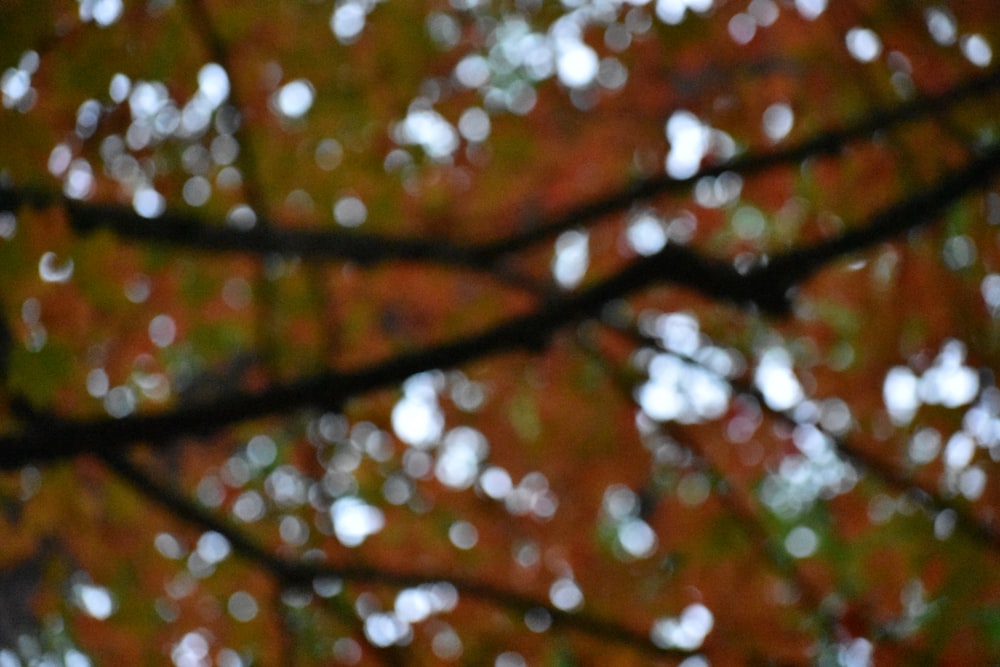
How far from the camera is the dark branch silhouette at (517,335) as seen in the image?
97.7 inches

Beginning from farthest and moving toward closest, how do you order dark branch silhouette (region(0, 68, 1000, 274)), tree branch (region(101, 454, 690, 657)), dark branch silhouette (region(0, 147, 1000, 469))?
1. dark branch silhouette (region(0, 68, 1000, 274))
2. tree branch (region(101, 454, 690, 657))
3. dark branch silhouette (region(0, 147, 1000, 469))

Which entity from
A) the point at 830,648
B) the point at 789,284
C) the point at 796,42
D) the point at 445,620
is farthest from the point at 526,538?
the point at 789,284

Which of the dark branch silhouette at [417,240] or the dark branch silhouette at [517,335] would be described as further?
the dark branch silhouette at [417,240]

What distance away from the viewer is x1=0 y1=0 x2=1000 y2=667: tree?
10.7 ft

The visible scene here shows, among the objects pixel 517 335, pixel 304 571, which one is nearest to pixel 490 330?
pixel 517 335

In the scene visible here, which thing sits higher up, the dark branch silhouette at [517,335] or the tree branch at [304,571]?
the dark branch silhouette at [517,335]

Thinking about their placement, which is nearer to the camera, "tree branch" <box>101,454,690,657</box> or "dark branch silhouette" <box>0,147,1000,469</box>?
"dark branch silhouette" <box>0,147,1000,469</box>

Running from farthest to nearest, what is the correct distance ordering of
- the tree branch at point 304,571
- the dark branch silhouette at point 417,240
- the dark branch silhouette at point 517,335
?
the dark branch silhouette at point 417,240
the tree branch at point 304,571
the dark branch silhouette at point 517,335

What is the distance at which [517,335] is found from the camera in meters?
2.62

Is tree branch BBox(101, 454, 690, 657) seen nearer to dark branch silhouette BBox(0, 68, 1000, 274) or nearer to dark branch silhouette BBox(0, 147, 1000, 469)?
dark branch silhouette BBox(0, 147, 1000, 469)

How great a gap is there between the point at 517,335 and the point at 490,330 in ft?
0.25

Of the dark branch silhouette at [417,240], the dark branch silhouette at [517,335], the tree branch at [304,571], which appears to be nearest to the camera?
the dark branch silhouette at [517,335]

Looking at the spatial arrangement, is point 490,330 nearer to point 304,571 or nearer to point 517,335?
point 517,335

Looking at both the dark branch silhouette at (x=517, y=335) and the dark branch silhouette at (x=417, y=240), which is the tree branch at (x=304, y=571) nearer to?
the dark branch silhouette at (x=517, y=335)
